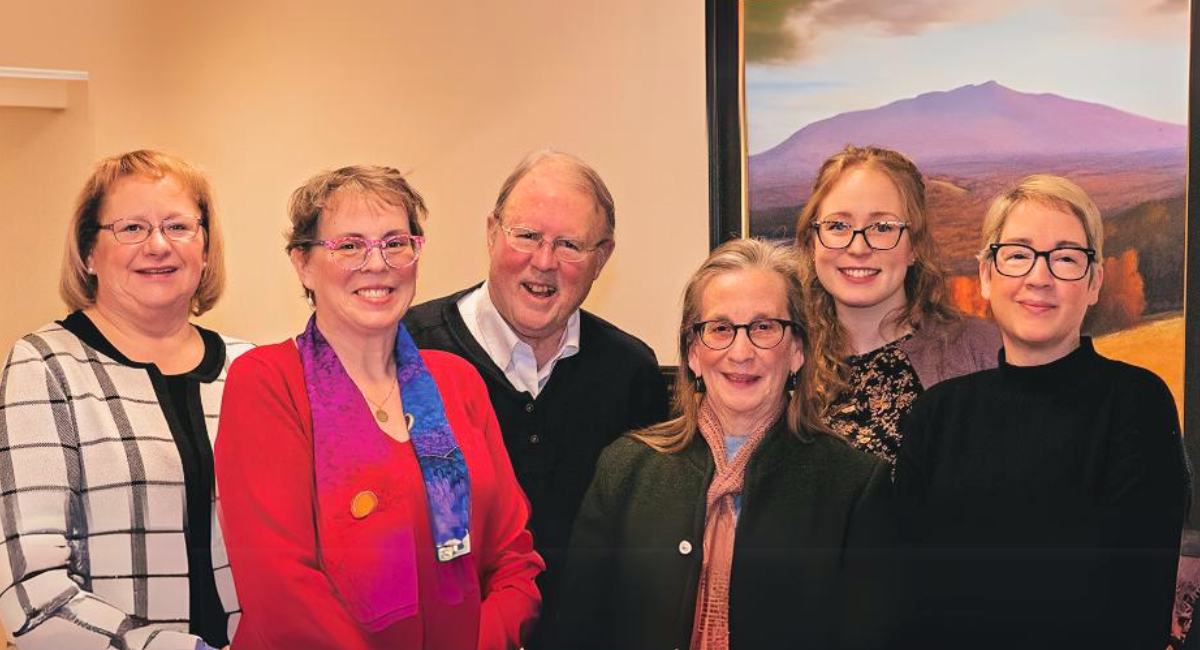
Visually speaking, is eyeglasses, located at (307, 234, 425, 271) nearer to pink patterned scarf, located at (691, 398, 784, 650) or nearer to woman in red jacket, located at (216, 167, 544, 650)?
woman in red jacket, located at (216, 167, 544, 650)

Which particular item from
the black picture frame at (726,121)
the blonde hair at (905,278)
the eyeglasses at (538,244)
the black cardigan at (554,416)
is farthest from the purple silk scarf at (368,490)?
the black picture frame at (726,121)

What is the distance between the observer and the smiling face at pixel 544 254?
84.4 inches

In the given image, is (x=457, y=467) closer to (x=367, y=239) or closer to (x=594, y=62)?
(x=367, y=239)

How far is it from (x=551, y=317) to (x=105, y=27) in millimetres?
1049

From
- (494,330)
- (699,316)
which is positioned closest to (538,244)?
(494,330)

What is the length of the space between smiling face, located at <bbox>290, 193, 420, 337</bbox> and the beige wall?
33 cm

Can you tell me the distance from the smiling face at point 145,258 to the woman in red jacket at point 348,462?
217mm

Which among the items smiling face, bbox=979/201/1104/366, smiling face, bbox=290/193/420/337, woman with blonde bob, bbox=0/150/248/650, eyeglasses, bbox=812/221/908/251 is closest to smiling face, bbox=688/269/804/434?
eyeglasses, bbox=812/221/908/251

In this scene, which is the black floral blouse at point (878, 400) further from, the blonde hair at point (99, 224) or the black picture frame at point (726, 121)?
the blonde hair at point (99, 224)

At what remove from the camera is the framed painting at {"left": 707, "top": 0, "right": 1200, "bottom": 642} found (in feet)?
7.23

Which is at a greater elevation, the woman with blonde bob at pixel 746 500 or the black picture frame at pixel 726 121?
the black picture frame at pixel 726 121

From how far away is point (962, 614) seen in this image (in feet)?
7.59

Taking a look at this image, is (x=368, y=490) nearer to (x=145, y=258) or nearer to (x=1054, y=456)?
(x=145, y=258)

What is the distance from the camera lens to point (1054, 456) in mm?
2102
